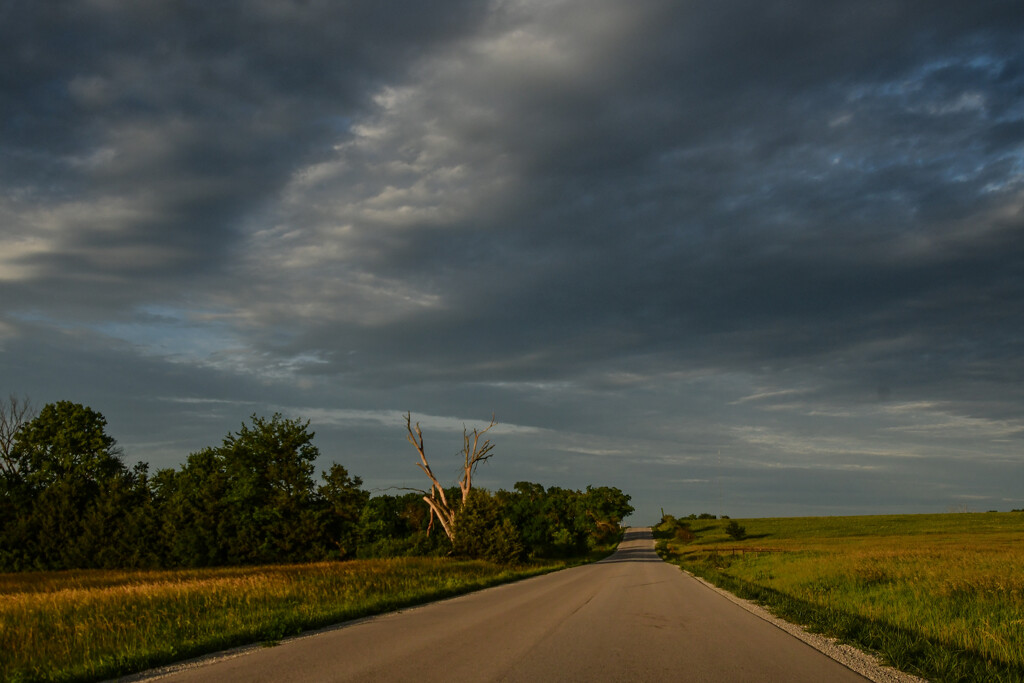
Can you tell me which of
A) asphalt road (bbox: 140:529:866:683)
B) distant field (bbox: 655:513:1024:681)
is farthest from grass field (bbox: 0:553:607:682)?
distant field (bbox: 655:513:1024:681)

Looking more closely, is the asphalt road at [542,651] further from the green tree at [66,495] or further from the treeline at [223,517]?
the green tree at [66,495]

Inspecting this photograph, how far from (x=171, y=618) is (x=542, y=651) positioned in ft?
30.6

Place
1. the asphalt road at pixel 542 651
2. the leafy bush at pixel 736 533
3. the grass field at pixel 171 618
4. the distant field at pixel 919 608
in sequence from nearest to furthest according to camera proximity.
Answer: the asphalt road at pixel 542 651 < the distant field at pixel 919 608 < the grass field at pixel 171 618 < the leafy bush at pixel 736 533

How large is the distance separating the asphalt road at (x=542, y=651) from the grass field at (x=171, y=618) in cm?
118

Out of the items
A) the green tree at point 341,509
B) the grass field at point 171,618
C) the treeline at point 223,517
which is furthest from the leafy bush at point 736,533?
the grass field at point 171,618

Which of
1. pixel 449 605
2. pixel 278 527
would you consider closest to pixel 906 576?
pixel 449 605

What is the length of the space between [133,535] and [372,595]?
40382 millimetres

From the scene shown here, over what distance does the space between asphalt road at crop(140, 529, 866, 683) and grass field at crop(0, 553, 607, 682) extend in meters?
1.18

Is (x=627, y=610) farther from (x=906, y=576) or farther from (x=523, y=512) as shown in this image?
(x=523, y=512)

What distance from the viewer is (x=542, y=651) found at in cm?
991

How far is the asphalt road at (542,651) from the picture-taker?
8.15m

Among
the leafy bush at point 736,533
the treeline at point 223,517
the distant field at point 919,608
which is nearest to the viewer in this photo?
the distant field at point 919,608

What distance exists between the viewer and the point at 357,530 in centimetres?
5028

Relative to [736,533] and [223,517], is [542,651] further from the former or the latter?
[736,533]
